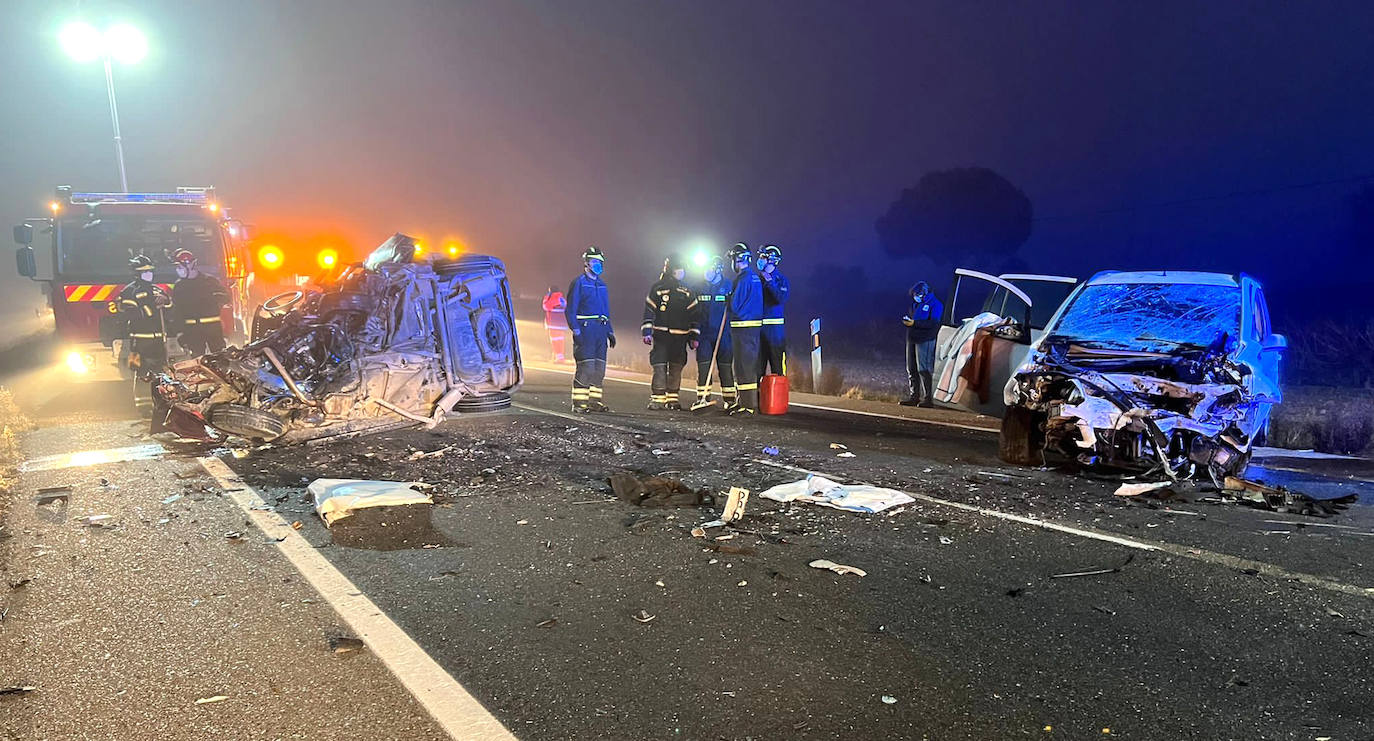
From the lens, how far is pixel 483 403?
8023 mm

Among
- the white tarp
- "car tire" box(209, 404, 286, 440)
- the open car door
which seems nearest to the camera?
the white tarp

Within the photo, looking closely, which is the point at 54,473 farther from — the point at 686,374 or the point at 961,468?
the point at 686,374

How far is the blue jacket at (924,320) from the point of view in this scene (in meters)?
10.2

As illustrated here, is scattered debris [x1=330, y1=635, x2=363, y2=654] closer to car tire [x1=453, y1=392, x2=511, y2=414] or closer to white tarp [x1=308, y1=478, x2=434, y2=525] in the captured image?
white tarp [x1=308, y1=478, x2=434, y2=525]

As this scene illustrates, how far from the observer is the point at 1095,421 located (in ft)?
17.4

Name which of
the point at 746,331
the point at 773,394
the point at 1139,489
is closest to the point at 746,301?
the point at 746,331

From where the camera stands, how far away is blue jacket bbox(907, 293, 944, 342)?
10211 mm

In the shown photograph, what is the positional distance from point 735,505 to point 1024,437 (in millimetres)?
2765

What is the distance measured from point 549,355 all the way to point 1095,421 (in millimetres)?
15909

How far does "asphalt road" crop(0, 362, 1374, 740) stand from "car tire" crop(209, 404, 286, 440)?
589 millimetres

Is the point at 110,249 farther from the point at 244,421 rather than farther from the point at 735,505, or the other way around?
the point at 735,505

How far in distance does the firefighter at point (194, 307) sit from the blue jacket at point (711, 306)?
6.26 m

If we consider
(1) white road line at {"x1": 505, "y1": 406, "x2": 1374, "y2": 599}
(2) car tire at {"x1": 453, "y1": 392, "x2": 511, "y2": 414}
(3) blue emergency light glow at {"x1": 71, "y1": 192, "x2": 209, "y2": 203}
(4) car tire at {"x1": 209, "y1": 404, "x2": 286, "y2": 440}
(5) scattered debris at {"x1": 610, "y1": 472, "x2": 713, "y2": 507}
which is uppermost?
(3) blue emergency light glow at {"x1": 71, "y1": 192, "x2": 209, "y2": 203}

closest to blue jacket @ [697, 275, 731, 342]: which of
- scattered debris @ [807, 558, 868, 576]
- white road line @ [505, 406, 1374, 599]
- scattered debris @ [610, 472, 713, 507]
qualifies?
scattered debris @ [610, 472, 713, 507]
